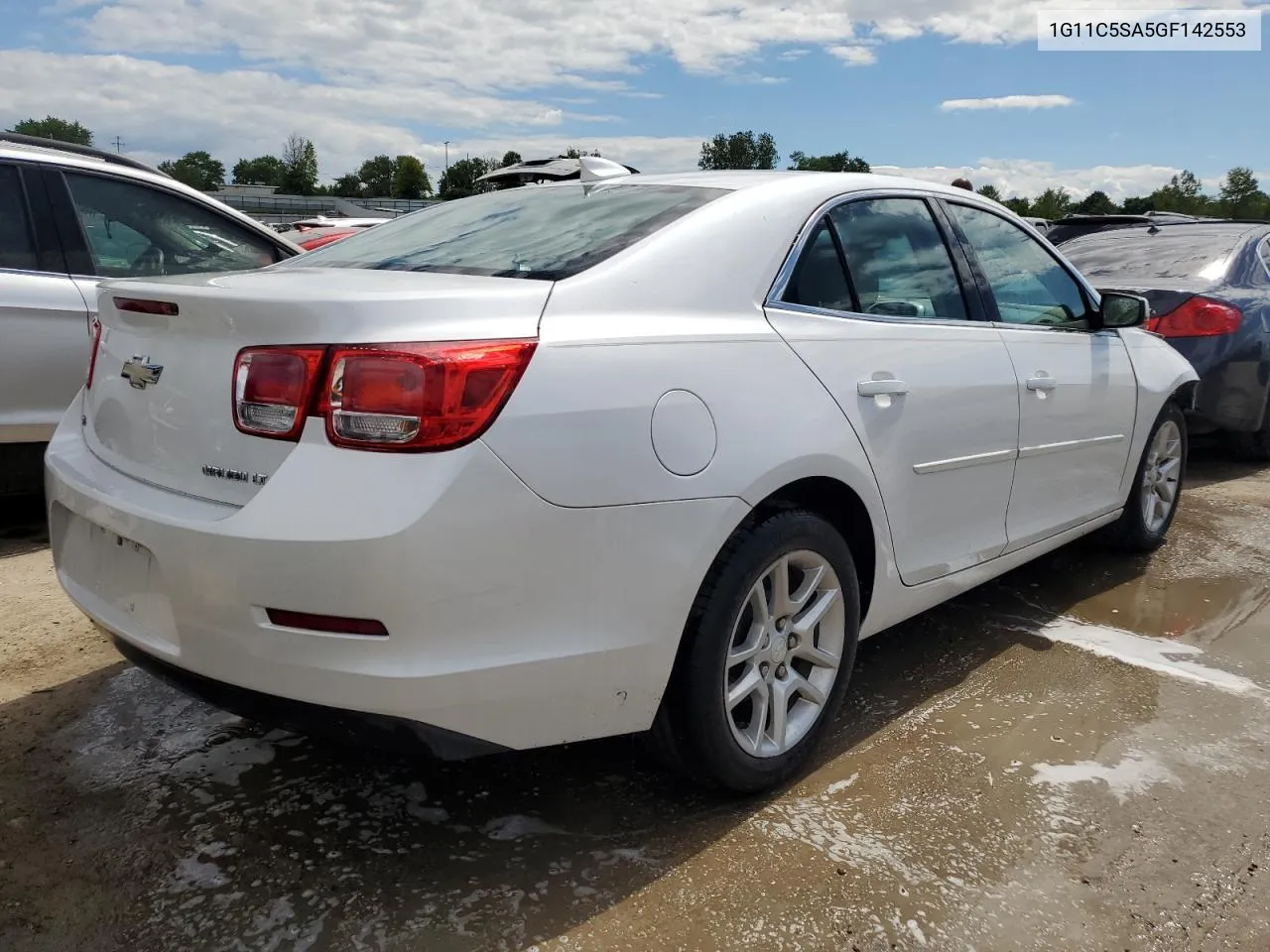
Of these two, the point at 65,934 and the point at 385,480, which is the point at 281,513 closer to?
the point at 385,480

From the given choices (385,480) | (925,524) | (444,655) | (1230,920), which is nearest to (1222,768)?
(1230,920)

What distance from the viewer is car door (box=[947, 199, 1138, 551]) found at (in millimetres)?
3461

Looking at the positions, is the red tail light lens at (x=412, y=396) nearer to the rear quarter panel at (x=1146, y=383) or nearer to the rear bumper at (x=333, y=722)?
the rear bumper at (x=333, y=722)

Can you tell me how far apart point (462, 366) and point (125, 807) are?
1.45m

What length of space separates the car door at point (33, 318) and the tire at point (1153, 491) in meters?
4.46

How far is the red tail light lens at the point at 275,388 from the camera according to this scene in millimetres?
1979

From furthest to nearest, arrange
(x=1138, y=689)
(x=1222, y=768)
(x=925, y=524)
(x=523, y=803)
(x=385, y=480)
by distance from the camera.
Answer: (x=1138, y=689) < (x=925, y=524) < (x=1222, y=768) < (x=523, y=803) < (x=385, y=480)

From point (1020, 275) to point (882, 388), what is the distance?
128 cm

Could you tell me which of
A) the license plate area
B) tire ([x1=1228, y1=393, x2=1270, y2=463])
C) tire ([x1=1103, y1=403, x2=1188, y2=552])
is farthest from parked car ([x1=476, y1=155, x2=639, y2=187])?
tire ([x1=1228, y1=393, x2=1270, y2=463])

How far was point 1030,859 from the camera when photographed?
7.77ft

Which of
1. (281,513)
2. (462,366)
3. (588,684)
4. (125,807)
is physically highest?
(462,366)

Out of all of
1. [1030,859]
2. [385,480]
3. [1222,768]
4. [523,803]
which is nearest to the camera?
[385,480]

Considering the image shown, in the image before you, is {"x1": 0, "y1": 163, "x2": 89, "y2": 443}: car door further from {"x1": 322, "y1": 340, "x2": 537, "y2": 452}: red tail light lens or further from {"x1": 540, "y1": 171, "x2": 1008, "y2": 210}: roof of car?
{"x1": 322, "y1": 340, "x2": 537, "y2": 452}: red tail light lens

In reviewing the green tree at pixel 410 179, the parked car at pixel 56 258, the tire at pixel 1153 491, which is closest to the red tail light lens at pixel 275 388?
the parked car at pixel 56 258
